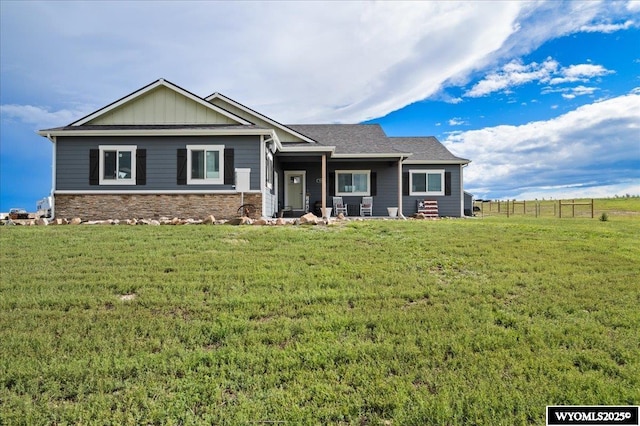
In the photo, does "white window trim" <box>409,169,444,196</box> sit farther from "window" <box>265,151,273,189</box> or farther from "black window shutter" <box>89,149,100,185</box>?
"black window shutter" <box>89,149,100,185</box>

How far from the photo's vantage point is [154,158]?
1450 centimetres

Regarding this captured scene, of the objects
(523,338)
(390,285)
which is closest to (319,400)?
(523,338)

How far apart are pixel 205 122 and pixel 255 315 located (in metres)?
11.7

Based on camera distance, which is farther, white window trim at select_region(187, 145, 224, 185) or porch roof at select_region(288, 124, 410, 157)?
porch roof at select_region(288, 124, 410, 157)

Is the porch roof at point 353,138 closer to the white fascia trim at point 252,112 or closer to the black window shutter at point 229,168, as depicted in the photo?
the white fascia trim at point 252,112

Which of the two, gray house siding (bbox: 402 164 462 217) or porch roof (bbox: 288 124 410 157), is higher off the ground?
porch roof (bbox: 288 124 410 157)

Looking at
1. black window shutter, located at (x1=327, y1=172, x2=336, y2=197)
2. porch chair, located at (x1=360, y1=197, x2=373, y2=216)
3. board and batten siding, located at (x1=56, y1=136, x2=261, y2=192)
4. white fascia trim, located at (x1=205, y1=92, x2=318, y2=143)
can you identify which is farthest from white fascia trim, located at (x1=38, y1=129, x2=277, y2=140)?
porch chair, located at (x1=360, y1=197, x2=373, y2=216)

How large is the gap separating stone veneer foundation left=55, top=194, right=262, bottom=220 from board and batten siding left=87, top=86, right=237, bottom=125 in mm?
2878

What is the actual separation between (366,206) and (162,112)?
31.8 feet

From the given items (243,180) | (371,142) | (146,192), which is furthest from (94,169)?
(371,142)

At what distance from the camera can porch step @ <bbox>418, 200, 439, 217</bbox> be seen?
65.2 ft

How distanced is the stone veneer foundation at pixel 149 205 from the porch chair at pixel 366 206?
635cm

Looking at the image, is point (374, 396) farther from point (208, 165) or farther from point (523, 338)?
point (208, 165)

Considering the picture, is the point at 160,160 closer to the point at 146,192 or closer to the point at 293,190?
the point at 146,192
